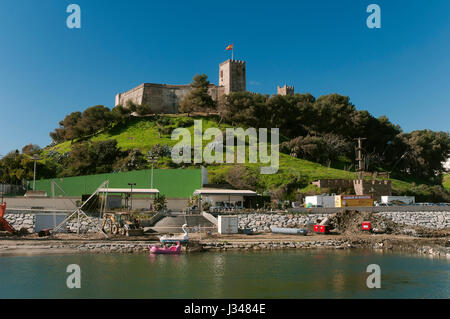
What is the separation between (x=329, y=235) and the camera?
3073 centimetres

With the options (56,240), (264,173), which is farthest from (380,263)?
(264,173)

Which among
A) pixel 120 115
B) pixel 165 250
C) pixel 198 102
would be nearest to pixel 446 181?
pixel 198 102

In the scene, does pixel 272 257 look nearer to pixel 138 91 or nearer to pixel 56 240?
pixel 56 240

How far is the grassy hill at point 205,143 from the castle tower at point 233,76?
15992mm

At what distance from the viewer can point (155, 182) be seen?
43812 millimetres

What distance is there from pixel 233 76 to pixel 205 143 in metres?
30.9

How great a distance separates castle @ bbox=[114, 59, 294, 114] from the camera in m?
89.8

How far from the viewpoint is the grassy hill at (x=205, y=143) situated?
4998 centimetres

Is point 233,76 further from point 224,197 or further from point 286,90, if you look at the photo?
point 224,197

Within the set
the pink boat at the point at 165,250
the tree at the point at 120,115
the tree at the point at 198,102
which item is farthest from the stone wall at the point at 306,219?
the tree at the point at 120,115

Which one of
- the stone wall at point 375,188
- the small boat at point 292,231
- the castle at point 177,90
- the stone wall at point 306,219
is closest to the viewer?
the small boat at point 292,231

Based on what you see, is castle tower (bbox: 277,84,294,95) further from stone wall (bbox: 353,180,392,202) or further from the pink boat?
the pink boat

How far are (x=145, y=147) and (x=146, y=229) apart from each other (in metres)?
35.0

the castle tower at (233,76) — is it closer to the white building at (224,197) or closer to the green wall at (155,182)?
the green wall at (155,182)
